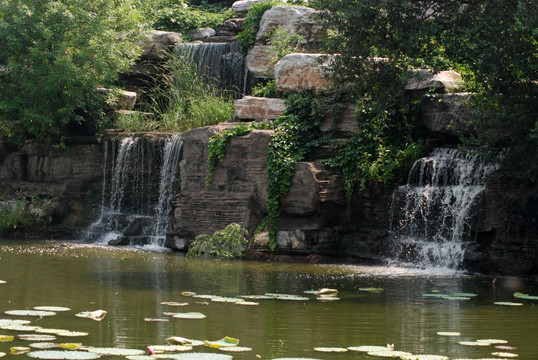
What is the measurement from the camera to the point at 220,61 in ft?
68.6

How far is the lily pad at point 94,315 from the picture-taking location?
7.30 metres

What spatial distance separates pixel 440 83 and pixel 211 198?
4473mm

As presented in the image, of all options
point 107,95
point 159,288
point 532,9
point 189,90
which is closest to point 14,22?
point 107,95

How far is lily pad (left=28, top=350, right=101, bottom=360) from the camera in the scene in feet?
18.1

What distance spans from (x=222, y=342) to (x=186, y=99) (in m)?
13.3

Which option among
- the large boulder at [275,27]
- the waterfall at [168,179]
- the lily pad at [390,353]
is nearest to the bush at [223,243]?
the waterfall at [168,179]

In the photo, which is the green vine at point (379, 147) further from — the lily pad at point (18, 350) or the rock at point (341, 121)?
the lily pad at point (18, 350)

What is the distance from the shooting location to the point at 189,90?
1944cm

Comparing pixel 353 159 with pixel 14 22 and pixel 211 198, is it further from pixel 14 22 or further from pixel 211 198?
pixel 14 22

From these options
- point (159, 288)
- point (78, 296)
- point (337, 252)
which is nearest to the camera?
point (78, 296)

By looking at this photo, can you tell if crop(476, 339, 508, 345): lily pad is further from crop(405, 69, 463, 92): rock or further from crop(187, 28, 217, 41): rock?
crop(187, 28, 217, 41): rock

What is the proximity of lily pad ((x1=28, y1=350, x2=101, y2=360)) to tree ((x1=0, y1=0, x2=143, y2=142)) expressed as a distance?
1290 cm

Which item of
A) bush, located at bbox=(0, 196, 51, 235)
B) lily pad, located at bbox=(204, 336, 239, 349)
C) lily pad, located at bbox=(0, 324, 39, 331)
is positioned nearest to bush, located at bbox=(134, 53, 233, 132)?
bush, located at bbox=(0, 196, 51, 235)

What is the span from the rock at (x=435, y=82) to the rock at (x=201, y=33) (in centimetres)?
997
